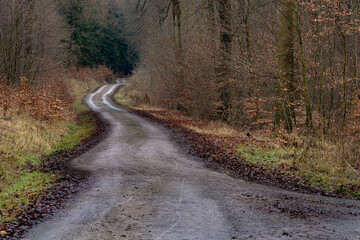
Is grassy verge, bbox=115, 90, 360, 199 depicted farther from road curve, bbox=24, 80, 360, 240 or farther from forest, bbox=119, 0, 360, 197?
road curve, bbox=24, 80, 360, 240

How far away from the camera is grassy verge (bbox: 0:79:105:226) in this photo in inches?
295

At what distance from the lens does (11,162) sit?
10203 mm

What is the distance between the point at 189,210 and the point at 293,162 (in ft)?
14.7

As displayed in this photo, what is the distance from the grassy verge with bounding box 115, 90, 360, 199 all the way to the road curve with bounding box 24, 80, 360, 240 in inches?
32.0

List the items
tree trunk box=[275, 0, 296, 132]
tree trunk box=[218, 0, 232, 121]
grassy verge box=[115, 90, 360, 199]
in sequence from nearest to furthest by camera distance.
A: 1. grassy verge box=[115, 90, 360, 199]
2. tree trunk box=[275, 0, 296, 132]
3. tree trunk box=[218, 0, 232, 121]

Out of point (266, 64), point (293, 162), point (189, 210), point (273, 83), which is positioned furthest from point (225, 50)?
point (189, 210)

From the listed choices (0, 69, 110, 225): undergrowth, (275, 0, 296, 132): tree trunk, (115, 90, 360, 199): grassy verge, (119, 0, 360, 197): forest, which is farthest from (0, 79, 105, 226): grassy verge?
(275, 0, 296, 132): tree trunk

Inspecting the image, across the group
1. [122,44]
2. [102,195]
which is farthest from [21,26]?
[122,44]

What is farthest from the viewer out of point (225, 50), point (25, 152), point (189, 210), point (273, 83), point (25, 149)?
point (225, 50)

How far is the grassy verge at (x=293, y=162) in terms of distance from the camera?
834cm

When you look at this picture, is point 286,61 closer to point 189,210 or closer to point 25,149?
point 189,210

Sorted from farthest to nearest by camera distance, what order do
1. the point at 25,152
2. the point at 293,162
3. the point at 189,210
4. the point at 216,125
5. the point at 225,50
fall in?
the point at 225,50
the point at 216,125
the point at 25,152
the point at 293,162
the point at 189,210

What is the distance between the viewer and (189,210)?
6.48 meters

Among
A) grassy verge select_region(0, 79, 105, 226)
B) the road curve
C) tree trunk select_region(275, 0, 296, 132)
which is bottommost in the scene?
the road curve
